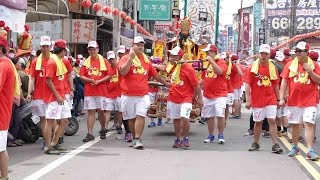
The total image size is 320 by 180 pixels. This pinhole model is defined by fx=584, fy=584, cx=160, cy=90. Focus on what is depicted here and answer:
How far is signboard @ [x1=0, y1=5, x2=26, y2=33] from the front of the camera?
1307 cm

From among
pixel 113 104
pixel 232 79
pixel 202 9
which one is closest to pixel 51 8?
pixel 113 104

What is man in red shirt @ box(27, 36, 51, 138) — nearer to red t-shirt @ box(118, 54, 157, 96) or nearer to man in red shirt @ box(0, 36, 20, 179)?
red t-shirt @ box(118, 54, 157, 96)

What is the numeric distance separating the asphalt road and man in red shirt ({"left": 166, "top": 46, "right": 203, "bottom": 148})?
459 mm

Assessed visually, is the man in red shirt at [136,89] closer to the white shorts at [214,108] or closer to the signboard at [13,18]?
the white shorts at [214,108]

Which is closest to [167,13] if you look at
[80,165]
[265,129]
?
[265,129]

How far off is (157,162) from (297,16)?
2512 cm

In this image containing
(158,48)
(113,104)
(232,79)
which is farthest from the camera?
(158,48)

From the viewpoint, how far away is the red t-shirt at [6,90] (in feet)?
22.1

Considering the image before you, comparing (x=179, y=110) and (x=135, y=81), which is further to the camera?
(x=179, y=110)

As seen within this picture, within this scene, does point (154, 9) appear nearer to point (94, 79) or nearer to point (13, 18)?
point (13, 18)

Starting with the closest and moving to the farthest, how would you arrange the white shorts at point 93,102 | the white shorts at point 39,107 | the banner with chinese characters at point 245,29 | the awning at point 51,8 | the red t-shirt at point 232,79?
the white shorts at point 39,107 < the white shorts at point 93,102 < the red t-shirt at point 232,79 < the awning at point 51,8 < the banner with chinese characters at point 245,29

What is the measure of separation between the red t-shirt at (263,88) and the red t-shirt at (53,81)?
3.33 meters

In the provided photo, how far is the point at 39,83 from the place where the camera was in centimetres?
1038

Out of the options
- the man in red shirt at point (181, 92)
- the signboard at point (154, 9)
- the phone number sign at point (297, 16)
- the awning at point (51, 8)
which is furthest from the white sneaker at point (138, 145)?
the phone number sign at point (297, 16)
